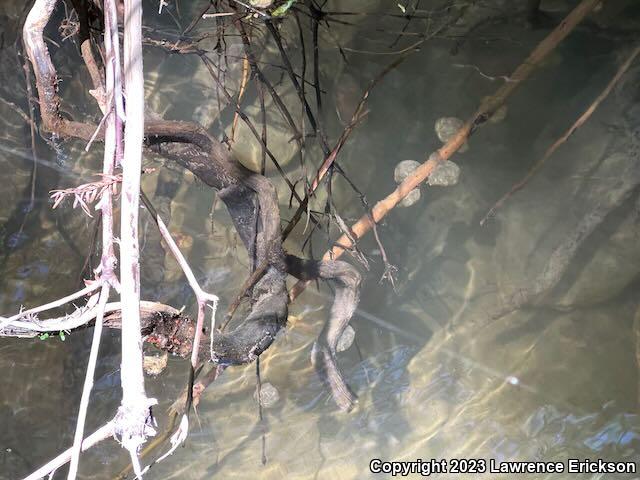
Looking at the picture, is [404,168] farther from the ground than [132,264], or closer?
farther from the ground

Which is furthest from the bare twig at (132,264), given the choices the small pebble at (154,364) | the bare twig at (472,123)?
the small pebble at (154,364)

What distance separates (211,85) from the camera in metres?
3.93

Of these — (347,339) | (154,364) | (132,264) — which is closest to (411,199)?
(347,339)

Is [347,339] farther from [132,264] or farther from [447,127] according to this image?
[132,264]

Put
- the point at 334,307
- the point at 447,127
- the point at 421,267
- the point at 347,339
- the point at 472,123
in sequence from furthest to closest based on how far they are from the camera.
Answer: the point at 421,267 < the point at 447,127 < the point at 347,339 < the point at 472,123 < the point at 334,307

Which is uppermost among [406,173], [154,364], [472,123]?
[472,123]

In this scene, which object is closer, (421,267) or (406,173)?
(406,173)

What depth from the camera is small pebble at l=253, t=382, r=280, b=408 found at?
12.6 feet

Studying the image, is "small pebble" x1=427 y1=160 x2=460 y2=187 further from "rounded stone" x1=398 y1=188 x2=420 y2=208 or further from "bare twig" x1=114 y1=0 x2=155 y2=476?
"bare twig" x1=114 y1=0 x2=155 y2=476

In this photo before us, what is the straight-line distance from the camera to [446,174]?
12.9 feet

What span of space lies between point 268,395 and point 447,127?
→ 8.53 feet

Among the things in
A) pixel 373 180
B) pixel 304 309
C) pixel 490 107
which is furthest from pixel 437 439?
pixel 490 107

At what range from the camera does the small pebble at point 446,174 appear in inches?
154

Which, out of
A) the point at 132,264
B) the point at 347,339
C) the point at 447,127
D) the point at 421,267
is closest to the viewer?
the point at 132,264
